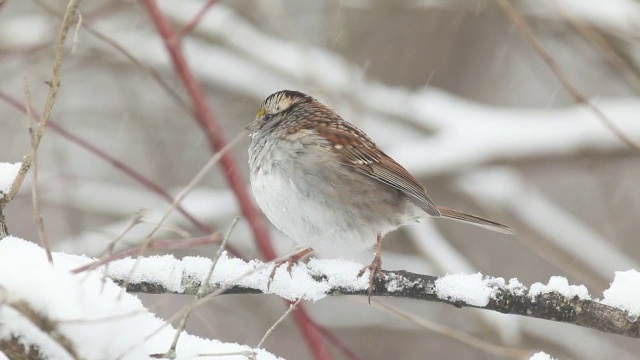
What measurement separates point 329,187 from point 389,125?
319cm

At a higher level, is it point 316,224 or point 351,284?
point 316,224

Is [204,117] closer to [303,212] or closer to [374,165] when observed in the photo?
[303,212]

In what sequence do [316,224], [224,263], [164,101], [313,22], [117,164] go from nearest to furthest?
[224,263] → [117,164] → [316,224] → [164,101] → [313,22]

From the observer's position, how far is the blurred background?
5.52 meters

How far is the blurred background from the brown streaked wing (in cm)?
83

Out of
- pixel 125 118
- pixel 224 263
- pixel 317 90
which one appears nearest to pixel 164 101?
pixel 125 118

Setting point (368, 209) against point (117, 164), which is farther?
point (368, 209)

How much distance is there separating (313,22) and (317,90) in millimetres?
4334

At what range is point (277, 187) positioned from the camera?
3266 millimetres

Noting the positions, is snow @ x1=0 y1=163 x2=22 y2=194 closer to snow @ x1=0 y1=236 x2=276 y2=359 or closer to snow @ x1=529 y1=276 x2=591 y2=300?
snow @ x1=0 y1=236 x2=276 y2=359

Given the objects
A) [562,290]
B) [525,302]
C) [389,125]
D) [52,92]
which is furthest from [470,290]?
[389,125]

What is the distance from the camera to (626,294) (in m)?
2.24

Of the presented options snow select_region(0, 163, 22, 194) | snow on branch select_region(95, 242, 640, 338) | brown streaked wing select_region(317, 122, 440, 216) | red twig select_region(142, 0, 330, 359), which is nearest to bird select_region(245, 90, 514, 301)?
brown streaked wing select_region(317, 122, 440, 216)

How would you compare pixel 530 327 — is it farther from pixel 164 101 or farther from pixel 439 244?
pixel 164 101
